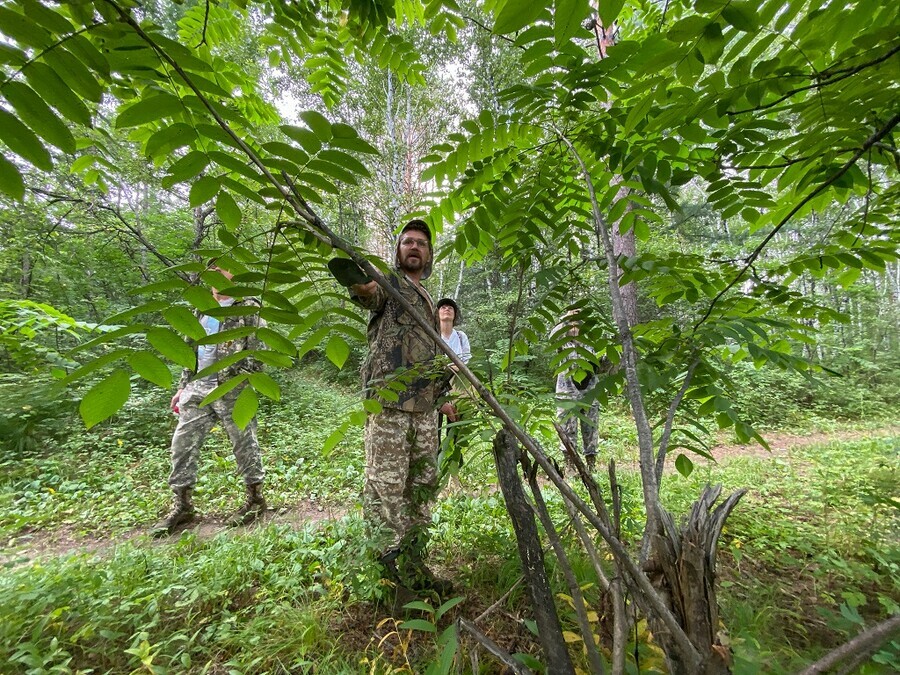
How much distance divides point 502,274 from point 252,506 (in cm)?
367

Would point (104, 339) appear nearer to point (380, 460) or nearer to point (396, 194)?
point (380, 460)

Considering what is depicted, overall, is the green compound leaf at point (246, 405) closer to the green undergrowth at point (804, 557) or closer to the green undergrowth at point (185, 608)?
the green undergrowth at point (804, 557)

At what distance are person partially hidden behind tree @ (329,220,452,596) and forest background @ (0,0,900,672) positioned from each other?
0.21 metres

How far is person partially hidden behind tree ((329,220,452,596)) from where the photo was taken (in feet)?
7.66

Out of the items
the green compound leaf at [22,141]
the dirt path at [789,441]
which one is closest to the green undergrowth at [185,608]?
the green compound leaf at [22,141]

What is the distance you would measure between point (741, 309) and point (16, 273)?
11802mm

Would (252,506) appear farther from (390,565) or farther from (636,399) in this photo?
(636,399)

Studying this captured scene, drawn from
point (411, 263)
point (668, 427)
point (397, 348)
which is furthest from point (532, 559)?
point (411, 263)

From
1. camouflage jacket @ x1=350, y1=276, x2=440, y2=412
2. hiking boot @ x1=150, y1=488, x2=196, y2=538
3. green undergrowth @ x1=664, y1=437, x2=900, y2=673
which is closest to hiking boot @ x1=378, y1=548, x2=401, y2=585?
camouflage jacket @ x1=350, y1=276, x2=440, y2=412

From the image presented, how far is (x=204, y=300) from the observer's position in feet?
2.37

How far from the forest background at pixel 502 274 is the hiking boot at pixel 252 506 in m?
0.22

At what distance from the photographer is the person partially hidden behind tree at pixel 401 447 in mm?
2334

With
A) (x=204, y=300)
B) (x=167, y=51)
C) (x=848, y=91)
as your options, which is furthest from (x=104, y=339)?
(x=848, y=91)

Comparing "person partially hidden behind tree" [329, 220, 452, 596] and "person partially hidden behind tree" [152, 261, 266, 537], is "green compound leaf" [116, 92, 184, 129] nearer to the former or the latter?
"person partially hidden behind tree" [329, 220, 452, 596]
